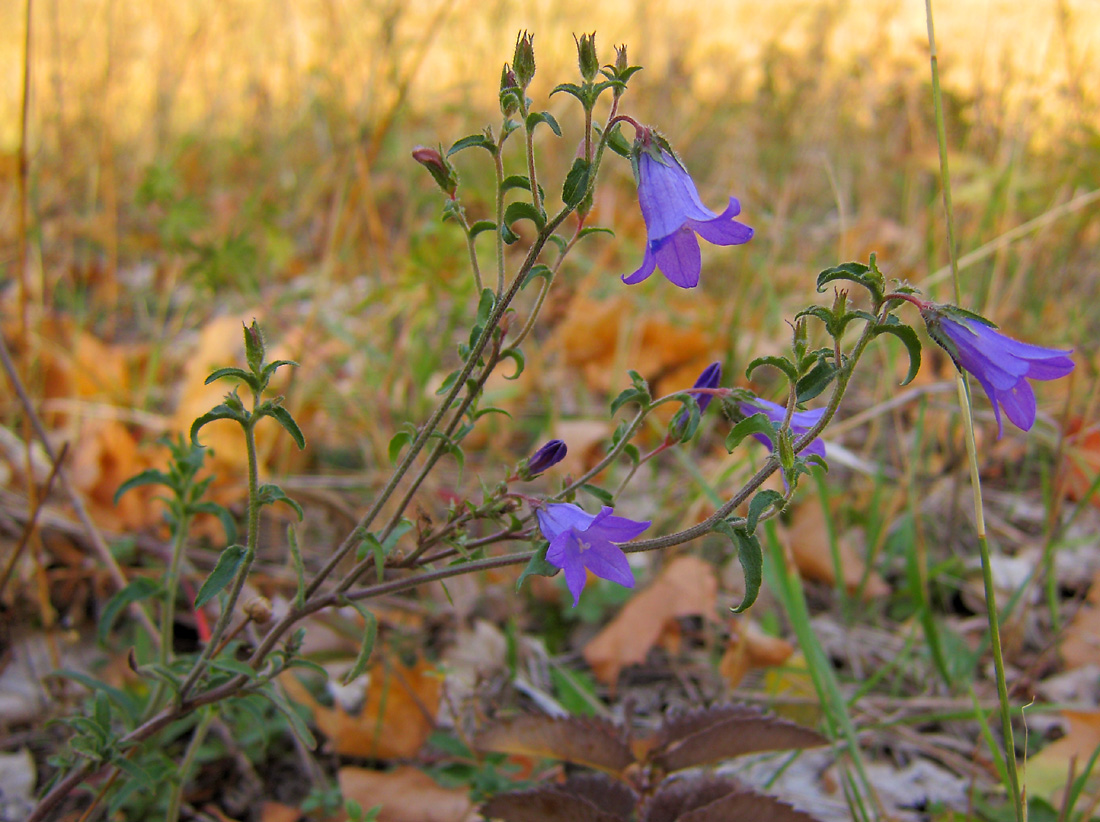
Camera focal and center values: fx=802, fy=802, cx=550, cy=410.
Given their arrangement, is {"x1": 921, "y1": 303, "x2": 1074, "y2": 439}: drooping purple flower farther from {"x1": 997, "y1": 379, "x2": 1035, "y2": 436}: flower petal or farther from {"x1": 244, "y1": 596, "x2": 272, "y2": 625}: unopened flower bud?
{"x1": 244, "y1": 596, "x2": 272, "y2": 625}: unopened flower bud

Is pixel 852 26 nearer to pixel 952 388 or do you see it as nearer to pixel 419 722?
pixel 952 388

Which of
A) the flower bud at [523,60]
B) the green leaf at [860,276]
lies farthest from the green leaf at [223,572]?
the green leaf at [860,276]

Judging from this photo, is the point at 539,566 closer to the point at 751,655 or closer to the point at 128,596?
the point at 128,596

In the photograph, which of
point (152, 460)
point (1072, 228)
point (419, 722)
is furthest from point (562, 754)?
point (1072, 228)

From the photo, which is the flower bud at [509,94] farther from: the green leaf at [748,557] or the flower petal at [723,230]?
the green leaf at [748,557]

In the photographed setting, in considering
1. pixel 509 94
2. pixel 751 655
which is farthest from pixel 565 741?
pixel 509 94

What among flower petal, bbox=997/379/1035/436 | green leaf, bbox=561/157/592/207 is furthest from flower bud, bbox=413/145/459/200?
flower petal, bbox=997/379/1035/436
